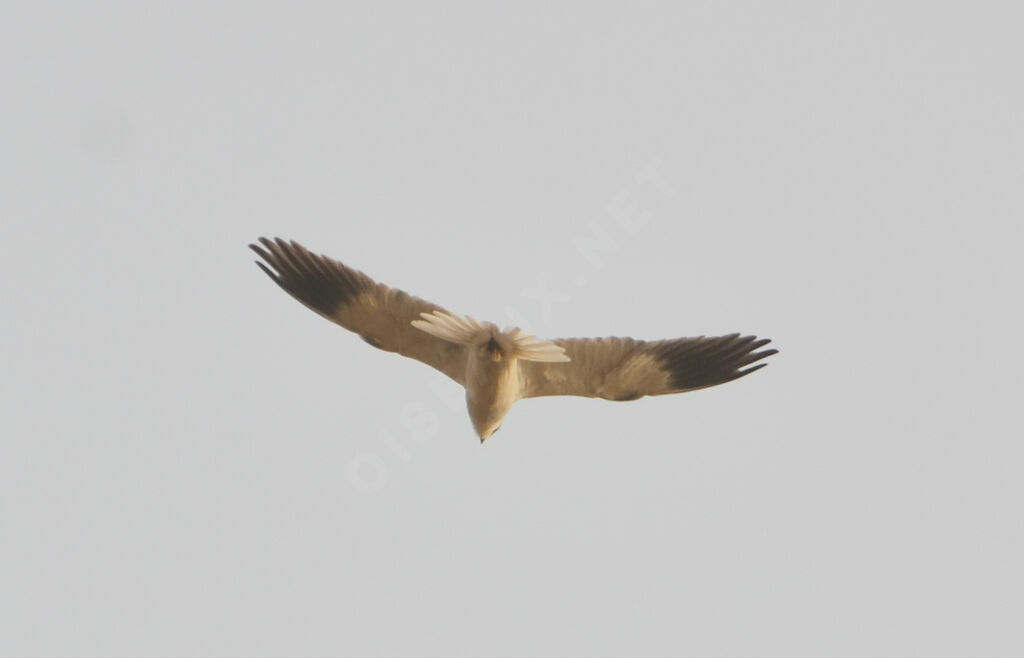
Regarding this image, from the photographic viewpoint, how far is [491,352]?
26.0ft

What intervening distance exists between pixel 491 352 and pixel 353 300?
93 centimetres

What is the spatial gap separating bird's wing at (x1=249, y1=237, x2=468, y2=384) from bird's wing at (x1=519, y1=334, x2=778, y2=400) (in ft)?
1.99

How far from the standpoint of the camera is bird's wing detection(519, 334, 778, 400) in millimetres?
8195

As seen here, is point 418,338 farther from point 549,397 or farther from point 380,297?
point 549,397

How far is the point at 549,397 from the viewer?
855 cm

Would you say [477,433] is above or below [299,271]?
below

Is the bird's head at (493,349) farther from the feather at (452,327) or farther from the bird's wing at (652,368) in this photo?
the bird's wing at (652,368)

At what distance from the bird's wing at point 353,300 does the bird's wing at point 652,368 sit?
608mm

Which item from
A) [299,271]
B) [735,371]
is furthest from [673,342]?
[299,271]

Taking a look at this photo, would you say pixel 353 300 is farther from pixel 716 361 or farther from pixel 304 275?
pixel 716 361

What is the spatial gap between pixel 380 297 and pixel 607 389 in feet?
5.02

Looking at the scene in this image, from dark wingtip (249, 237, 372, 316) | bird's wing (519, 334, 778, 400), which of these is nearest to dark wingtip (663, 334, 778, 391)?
bird's wing (519, 334, 778, 400)

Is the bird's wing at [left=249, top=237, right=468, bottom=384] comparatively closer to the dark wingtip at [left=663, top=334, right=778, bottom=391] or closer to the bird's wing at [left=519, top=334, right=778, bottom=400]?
the bird's wing at [left=519, top=334, right=778, bottom=400]

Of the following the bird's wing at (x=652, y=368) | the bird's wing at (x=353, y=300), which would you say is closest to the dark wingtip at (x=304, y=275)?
the bird's wing at (x=353, y=300)
